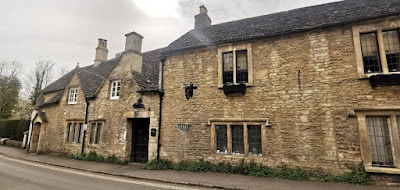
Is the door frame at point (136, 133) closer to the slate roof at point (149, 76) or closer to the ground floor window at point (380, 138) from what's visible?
the slate roof at point (149, 76)

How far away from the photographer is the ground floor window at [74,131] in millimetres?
15461

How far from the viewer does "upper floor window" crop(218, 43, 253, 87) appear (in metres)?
10.4

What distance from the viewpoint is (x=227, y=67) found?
10938mm

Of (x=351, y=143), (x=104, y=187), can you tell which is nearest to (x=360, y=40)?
(x=351, y=143)

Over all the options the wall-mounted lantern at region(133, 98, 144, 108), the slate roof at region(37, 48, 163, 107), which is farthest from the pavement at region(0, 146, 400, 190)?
the slate roof at region(37, 48, 163, 107)

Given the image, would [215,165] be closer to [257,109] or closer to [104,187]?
[257,109]

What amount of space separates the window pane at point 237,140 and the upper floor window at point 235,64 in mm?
2389

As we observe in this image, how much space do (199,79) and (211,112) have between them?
2050 mm

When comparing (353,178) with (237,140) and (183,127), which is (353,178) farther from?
(183,127)

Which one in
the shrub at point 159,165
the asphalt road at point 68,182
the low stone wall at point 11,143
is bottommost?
the asphalt road at point 68,182

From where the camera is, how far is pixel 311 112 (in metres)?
8.79

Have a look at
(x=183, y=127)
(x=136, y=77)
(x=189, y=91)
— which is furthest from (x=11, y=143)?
(x=189, y=91)

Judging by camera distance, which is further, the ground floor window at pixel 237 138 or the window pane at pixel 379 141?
the ground floor window at pixel 237 138

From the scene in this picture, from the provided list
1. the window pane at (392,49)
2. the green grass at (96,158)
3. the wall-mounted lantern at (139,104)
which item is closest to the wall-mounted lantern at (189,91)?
the wall-mounted lantern at (139,104)
